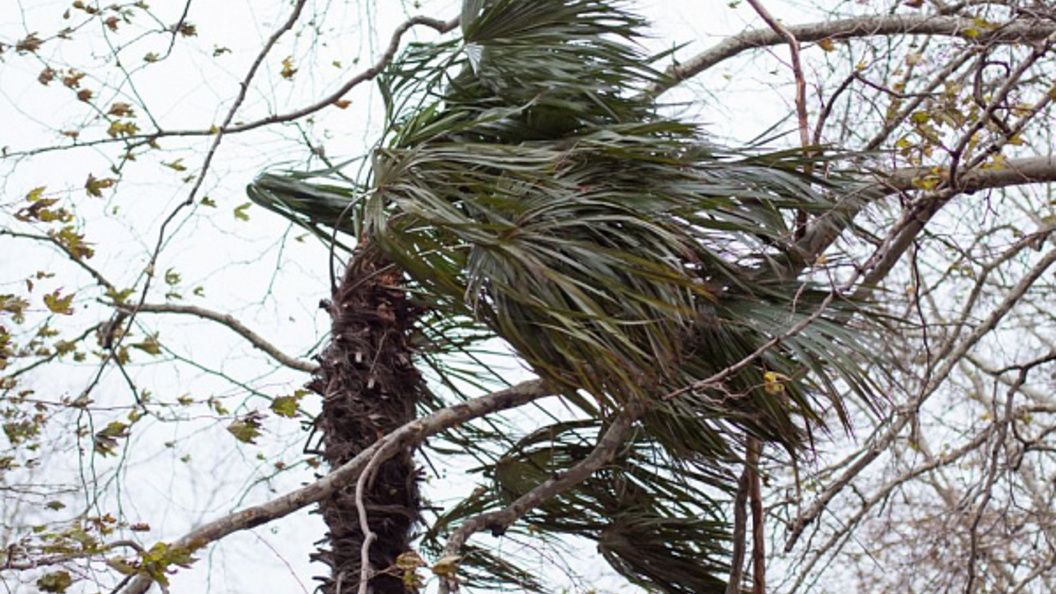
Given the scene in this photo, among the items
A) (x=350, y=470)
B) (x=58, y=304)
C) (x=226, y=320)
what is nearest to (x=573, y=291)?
(x=350, y=470)

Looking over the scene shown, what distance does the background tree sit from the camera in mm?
2461

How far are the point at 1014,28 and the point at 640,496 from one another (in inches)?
54.0

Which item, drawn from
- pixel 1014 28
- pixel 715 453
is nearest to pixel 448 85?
pixel 715 453

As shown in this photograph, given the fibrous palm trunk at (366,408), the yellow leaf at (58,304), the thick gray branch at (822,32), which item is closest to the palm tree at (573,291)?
the fibrous palm trunk at (366,408)

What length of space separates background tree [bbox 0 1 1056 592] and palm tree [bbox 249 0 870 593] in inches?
1.3

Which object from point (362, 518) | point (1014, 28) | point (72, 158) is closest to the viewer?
point (362, 518)

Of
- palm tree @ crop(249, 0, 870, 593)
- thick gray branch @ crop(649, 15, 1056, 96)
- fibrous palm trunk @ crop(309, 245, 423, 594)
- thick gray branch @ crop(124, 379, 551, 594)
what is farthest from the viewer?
thick gray branch @ crop(649, 15, 1056, 96)

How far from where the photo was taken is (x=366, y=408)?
9.20ft

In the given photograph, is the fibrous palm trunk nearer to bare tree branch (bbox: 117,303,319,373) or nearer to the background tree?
the background tree

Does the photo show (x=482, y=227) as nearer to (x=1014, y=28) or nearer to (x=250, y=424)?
(x=250, y=424)

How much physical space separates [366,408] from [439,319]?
0.27 metres

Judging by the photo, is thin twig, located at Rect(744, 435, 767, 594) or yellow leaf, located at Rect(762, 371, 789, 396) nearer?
yellow leaf, located at Rect(762, 371, 789, 396)

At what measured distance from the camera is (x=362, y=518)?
2129 millimetres

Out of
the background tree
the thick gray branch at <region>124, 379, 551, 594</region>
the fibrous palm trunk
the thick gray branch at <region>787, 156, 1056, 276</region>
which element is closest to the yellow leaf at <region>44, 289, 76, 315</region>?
the background tree
